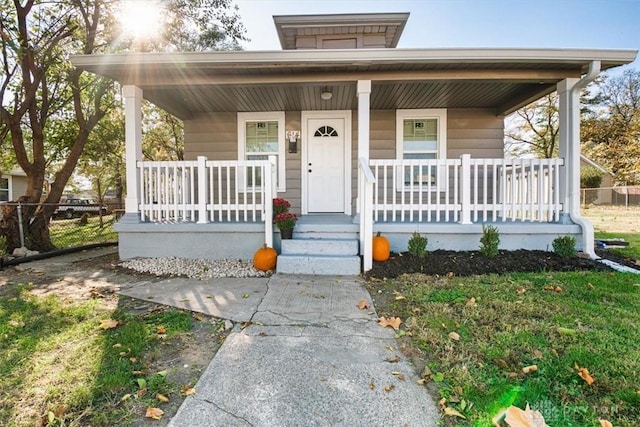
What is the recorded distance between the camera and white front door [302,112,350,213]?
22.6 ft

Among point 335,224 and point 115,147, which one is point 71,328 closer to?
point 335,224

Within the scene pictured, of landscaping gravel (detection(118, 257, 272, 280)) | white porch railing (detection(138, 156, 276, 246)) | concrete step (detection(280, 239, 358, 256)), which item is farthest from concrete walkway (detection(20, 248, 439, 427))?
white porch railing (detection(138, 156, 276, 246))

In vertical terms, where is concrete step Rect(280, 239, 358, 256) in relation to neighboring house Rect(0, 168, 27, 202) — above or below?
below

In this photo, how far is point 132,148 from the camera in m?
5.09

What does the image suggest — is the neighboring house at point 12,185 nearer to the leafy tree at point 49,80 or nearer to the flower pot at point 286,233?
the leafy tree at point 49,80

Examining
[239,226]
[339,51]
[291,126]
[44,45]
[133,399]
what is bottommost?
[133,399]

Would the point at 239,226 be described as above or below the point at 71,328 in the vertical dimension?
above

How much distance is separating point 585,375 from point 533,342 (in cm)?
44

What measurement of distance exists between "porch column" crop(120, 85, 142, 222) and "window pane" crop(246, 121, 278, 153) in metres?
2.33

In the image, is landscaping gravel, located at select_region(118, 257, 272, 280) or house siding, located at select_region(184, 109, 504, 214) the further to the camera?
house siding, located at select_region(184, 109, 504, 214)

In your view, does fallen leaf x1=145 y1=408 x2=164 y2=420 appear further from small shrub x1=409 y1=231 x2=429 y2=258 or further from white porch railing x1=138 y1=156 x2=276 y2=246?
small shrub x1=409 y1=231 x2=429 y2=258

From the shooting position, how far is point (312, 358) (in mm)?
2137

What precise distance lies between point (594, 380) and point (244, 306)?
252cm

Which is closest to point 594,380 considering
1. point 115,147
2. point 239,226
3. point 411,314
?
point 411,314
